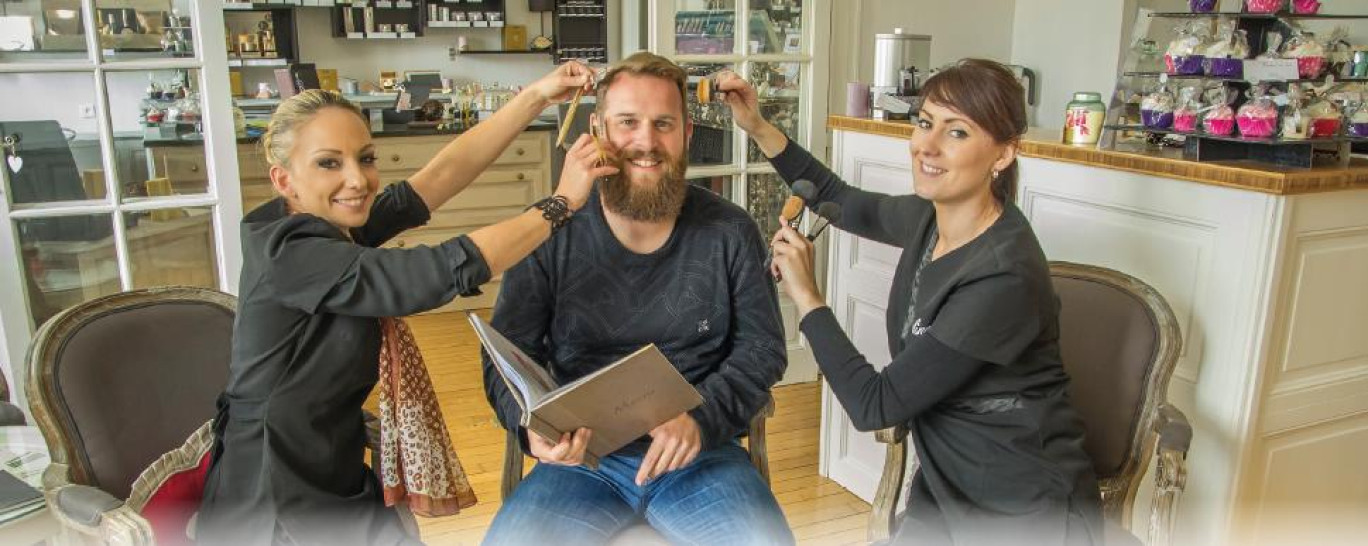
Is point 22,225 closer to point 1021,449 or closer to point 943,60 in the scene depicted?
point 1021,449

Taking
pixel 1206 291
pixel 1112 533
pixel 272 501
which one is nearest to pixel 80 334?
pixel 272 501

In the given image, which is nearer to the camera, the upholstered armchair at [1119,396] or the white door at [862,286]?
the upholstered armchair at [1119,396]

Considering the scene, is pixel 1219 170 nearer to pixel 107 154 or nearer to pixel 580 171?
pixel 580 171

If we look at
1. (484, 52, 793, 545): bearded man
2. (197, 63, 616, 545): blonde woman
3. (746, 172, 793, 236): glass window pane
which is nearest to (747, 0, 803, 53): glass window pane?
(746, 172, 793, 236): glass window pane

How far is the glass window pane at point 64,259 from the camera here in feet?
7.83

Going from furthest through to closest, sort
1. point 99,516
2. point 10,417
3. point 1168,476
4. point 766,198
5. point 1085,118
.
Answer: point 766,198 → point 1085,118 → point 10,417 → point 1168,476 → point 99,516

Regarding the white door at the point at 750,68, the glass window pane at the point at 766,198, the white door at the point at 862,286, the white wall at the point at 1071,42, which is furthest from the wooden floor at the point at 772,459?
the white wall at the point at 1071,42

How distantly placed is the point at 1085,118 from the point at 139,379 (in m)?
1.92

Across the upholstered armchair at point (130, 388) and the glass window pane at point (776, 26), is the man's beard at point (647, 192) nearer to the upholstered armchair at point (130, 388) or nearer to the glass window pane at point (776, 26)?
the upholstered armchair at point (130, 388)

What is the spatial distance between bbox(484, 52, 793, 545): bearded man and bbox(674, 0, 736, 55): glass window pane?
1.55 m

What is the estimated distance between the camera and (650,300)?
1.79m

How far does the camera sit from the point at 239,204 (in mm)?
2549

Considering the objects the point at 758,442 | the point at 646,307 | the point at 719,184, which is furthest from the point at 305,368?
the point at 719,184

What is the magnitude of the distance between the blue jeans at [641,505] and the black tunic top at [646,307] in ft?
0.36
